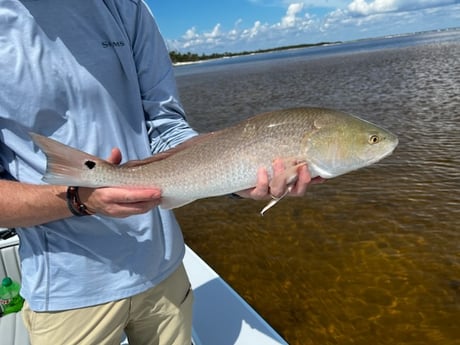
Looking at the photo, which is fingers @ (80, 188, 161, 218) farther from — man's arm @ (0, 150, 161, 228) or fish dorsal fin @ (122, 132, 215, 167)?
fish dorsal fin @ (122, 132, 215, 167)

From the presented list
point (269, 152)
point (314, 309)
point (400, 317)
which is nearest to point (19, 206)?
point (269, 152)

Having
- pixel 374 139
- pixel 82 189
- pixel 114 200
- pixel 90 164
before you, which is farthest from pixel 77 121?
pixel 374 139

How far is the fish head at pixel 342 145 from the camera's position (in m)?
2.53

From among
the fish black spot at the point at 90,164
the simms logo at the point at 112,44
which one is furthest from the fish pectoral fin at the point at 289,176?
the simms logo at the point at 112,44

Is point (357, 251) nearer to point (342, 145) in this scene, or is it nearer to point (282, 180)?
point (342, 145)

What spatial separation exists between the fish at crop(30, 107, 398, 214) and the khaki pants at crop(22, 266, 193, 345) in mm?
584

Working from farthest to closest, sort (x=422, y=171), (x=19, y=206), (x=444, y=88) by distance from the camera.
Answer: (x=444, y=88)
(x=422, y=171)
(x=19, y=206)

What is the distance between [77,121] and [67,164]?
25cm

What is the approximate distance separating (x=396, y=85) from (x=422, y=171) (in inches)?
680

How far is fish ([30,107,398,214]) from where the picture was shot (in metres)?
2.40

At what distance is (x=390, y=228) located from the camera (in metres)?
7.88

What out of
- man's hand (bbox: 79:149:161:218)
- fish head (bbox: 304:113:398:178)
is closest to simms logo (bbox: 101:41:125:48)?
man's hand (bbox: 79:149:161:218)

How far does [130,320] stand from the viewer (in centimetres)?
248

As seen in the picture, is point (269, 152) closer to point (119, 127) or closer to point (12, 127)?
point (119, 127)
